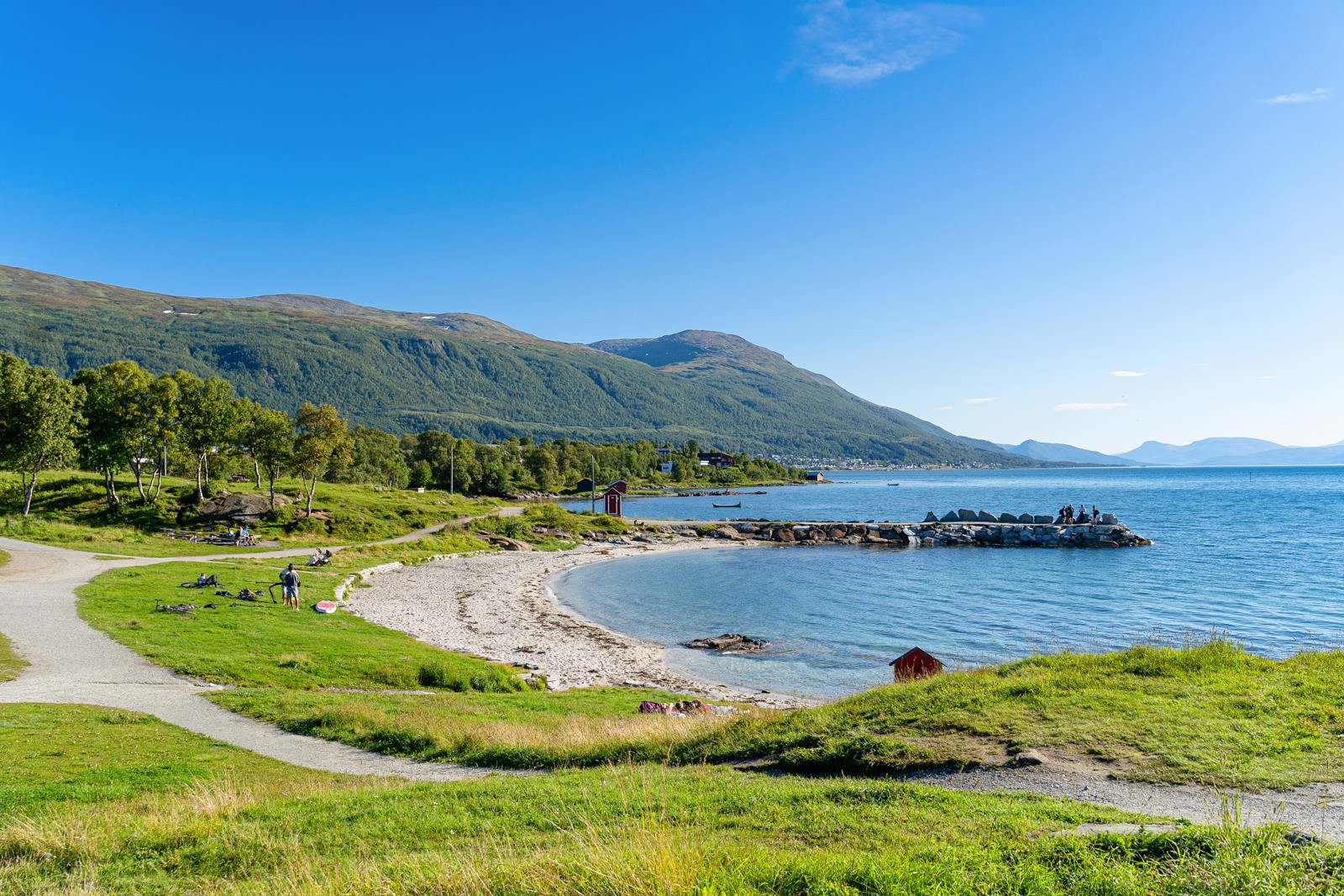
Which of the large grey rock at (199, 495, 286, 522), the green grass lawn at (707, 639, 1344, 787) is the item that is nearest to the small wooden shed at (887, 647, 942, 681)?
the green grass lawn at (707, 639, 1344, 787)

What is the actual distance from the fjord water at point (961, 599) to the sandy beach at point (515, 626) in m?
1.66

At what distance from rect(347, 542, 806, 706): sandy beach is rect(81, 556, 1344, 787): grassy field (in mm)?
5549

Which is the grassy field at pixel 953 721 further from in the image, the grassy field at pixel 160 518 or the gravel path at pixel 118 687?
the grassy field at pixel 160 518

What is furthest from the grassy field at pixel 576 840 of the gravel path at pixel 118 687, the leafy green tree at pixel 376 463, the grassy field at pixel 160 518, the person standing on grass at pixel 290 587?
the leafy green tree at pixel 376 463

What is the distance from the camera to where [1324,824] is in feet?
23.9

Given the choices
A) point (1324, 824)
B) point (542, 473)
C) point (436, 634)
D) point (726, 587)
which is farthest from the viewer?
point (542, 473)

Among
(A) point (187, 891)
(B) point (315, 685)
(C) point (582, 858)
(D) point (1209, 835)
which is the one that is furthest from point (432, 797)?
(B) point (315, 685)

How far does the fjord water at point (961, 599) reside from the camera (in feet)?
92.1

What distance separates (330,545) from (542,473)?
9322 centimetres

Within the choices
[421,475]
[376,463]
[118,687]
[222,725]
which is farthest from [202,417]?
[421,475]

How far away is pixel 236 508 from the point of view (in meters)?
53.3

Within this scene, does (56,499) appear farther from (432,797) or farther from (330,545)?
(432,797)

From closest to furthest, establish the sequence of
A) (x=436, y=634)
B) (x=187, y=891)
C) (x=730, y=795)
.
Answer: (x=187, y=891) < (x=730, y=795) < (x=436, y=634)

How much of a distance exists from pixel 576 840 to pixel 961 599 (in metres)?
38.3
